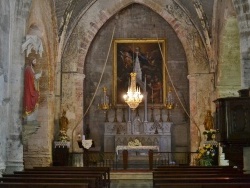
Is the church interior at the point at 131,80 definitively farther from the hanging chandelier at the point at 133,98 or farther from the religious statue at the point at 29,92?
the religious statue at the point at 29,92

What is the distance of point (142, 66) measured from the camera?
754 inches

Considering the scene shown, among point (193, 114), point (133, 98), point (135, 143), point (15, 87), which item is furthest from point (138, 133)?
point (15, 87)

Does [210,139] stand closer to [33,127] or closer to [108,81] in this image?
[108,81]

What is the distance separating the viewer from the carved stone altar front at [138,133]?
18094 mm

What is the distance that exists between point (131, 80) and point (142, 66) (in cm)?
148

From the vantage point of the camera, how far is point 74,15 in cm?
1809

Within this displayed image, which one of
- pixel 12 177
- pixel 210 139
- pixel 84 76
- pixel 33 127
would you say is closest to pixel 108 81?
pixel 84 76

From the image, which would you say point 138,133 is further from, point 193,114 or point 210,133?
point 210,133

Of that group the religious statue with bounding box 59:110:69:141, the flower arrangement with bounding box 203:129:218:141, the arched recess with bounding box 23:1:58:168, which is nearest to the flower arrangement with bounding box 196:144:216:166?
the flower arrangement with bounding box 203:129:218:141

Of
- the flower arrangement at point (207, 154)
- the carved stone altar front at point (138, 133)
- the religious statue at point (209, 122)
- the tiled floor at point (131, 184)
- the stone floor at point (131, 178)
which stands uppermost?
the religious statue at point (209, 122)

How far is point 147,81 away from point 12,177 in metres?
11.5

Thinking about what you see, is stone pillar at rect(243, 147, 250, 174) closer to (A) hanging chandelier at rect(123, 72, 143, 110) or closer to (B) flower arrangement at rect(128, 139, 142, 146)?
(A) hanging chandelier at rect(123, 72, 143, 110)

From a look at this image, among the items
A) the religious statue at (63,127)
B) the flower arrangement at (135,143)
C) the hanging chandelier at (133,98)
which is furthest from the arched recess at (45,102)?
the flower arrangement at (135,143)

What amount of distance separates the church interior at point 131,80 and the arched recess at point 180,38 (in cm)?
4
